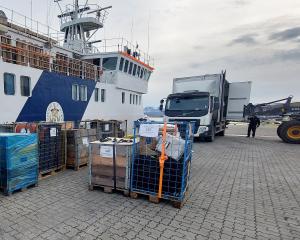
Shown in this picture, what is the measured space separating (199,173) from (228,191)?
1.61 meters

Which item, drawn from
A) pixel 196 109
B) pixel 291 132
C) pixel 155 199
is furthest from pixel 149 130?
pixel 291 132

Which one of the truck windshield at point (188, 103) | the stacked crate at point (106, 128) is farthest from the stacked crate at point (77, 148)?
the truck windshield at point (188, 103)

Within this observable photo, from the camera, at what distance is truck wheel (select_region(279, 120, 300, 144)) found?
1383 centimetres

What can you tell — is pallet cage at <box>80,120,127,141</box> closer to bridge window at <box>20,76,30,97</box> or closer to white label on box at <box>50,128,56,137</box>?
white label on box at <box>50,128,56,137</box>

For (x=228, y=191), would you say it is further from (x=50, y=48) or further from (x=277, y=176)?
(x=50, y=48)

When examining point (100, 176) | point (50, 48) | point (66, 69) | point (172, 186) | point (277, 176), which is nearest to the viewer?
point (172, 186)

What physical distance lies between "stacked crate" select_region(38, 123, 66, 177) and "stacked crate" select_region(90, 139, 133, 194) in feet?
6.18

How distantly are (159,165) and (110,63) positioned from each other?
38.9ft

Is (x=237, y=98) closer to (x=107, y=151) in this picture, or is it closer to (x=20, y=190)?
(x=107, y=151)

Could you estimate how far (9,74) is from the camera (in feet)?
27.3

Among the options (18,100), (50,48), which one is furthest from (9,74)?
(50,48)

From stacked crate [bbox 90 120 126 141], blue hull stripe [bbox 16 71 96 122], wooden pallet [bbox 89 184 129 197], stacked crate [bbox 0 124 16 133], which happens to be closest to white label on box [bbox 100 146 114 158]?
wooden pallet [bbox 89 184 129 197]

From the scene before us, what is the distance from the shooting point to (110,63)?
1471 cm

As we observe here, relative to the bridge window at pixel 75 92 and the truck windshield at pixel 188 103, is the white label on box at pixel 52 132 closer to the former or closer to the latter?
the bridge window at pixel 75 92
